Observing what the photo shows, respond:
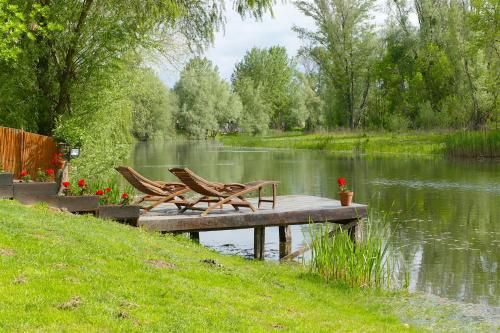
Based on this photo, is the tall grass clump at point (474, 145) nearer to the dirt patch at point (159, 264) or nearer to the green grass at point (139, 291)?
the green grass at point (139, 291)

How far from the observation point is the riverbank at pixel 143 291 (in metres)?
5.47

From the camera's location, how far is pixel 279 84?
104 meters

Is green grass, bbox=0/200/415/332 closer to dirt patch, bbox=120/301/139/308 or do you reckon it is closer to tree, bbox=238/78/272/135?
dirt patch, bbox=120/301/139/308

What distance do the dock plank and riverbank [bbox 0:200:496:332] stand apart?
6.42 feet

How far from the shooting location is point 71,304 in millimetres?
5535

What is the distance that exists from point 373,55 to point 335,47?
3689mm

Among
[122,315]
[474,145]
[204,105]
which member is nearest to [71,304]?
[122,315]

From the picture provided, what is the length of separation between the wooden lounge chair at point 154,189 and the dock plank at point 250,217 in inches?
10.1

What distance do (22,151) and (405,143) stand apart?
122 ft

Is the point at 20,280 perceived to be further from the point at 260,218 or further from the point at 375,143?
the point at 375,143

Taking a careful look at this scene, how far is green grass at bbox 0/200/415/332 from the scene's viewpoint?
5.45 meters

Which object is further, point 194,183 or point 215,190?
point 215,190

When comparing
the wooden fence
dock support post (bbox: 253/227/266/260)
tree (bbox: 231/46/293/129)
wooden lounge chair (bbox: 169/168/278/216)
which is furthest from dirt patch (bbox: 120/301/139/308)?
tree (bbox: 231/46/293/129)

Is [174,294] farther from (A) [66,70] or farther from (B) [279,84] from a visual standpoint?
(B) [279,84]
